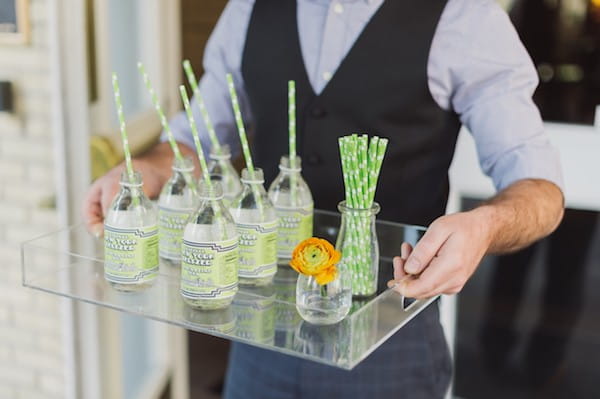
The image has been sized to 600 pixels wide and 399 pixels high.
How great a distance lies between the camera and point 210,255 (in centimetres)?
124

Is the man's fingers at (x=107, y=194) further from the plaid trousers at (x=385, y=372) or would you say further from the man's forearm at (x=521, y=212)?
the man's forearm at (x=521, y=212)

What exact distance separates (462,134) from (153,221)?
4.84 feet

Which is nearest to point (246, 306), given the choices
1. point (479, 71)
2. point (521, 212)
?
point (521, 212)

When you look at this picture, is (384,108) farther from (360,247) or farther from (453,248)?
(453,248)

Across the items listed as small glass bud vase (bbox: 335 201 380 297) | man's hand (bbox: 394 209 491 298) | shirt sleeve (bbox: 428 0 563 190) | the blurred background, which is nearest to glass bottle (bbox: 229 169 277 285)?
small glass bud vase (bbox: 335 201 380 297)

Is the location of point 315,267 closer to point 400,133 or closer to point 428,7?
point 400,133

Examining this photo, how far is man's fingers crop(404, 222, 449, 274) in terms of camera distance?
120cm

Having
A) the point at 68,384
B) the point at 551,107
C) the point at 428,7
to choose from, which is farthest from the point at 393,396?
the point at 551,107

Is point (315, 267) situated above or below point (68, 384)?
above

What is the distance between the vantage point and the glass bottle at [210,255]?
1.24m

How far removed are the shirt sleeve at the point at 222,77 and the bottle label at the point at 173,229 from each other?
0.44 m

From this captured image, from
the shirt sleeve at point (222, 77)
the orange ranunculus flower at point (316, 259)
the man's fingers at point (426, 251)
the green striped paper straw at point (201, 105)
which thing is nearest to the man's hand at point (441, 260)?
the man's fingers at point (426, 251)

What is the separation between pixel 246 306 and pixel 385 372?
51 cm

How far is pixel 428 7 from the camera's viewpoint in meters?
1.64
